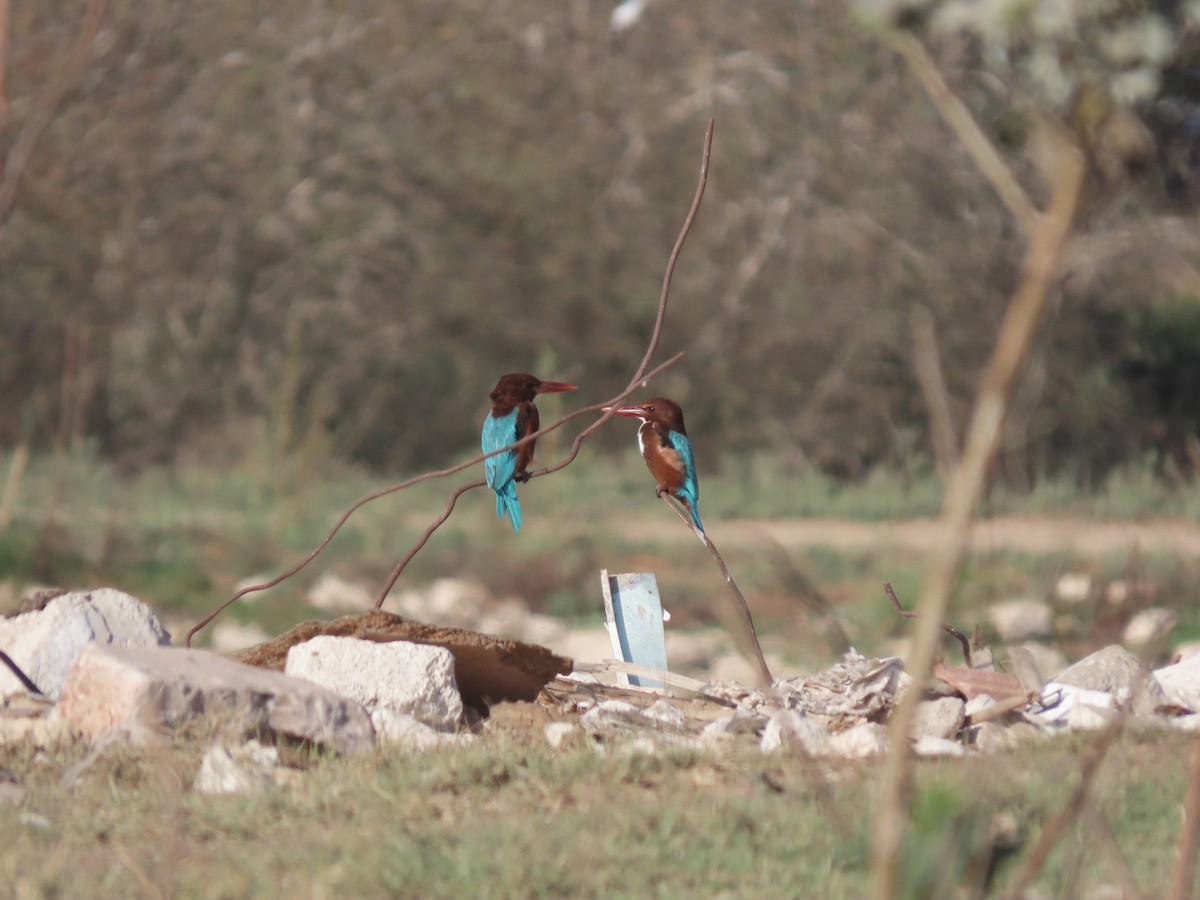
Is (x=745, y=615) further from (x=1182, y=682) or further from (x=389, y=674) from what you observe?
(x=1182, y=682)

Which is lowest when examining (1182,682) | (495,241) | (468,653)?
(1182,682)

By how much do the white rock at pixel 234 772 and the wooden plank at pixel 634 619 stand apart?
1049 millimetres

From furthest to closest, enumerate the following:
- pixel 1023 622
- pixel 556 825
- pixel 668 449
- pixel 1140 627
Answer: pixel 1023 622 → pixel 1140 627 → pixel 668 449 → pixel 556 825

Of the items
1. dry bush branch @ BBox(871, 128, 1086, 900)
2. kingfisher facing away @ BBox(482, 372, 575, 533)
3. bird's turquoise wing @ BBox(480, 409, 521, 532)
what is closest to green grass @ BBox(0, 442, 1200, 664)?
bird's turquoise wing @ BBox(480, 409, 521, 532)

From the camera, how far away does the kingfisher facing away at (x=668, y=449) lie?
3.28 meters

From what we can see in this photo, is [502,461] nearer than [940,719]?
No

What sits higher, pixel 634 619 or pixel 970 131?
pixel 970 131

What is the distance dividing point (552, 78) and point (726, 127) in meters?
2.29

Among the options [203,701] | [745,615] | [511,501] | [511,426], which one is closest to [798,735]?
[745,615]

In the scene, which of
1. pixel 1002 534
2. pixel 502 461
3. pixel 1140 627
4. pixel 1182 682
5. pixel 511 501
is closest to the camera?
pixel 502 461

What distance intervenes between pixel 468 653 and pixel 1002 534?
7.52 metres

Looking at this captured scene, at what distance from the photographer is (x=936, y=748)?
117 inches

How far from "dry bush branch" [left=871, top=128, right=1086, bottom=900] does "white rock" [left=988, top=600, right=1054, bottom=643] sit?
6802mm

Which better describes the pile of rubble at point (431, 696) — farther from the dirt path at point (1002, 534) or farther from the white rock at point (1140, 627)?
the dirt path at point (1002, 534)
